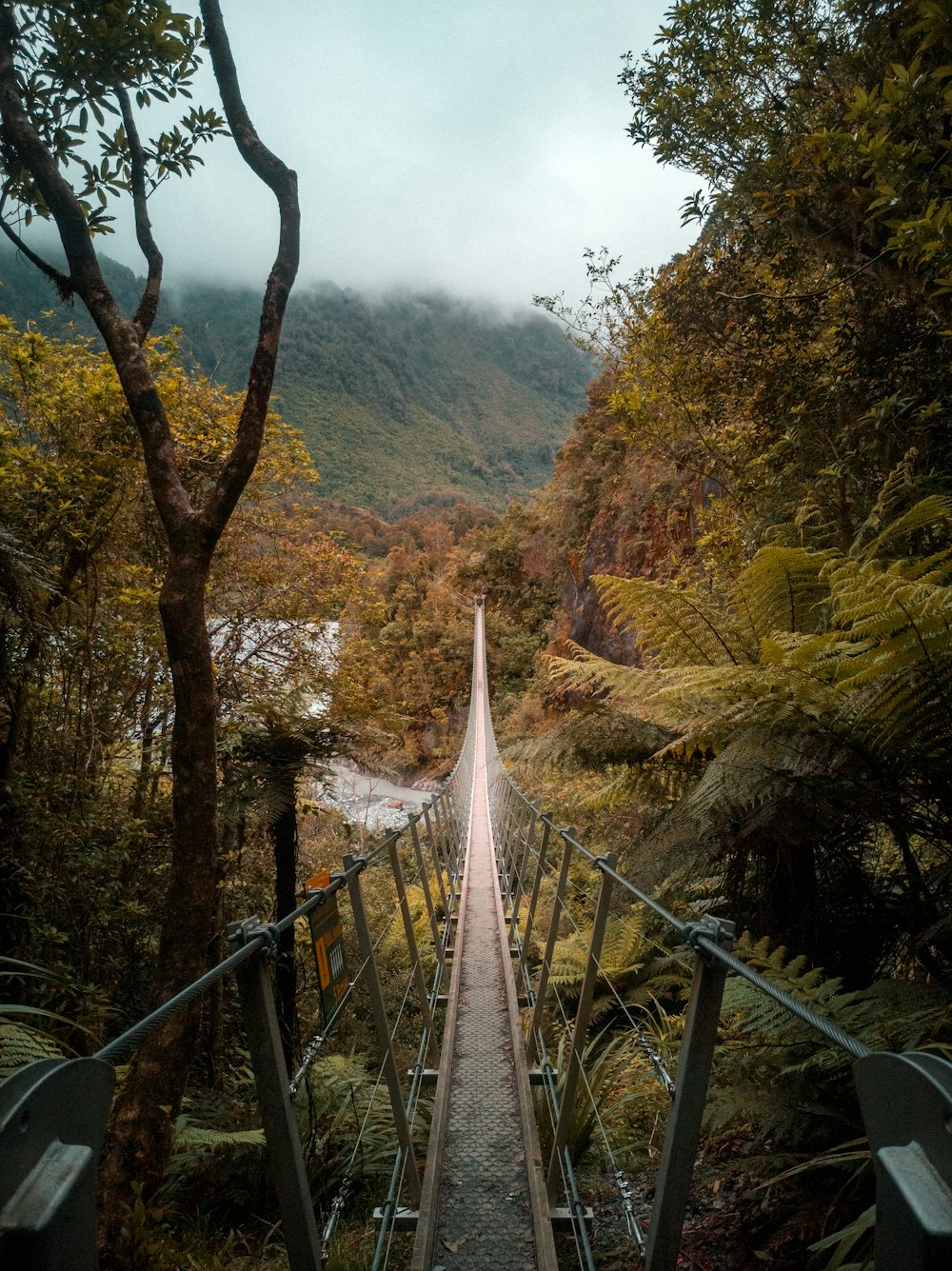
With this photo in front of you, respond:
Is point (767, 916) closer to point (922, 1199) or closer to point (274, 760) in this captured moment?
point (922, 1199)

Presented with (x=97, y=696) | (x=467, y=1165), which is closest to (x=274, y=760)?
(x=97, y=696)

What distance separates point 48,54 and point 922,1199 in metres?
3.99

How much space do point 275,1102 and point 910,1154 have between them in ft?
2.46

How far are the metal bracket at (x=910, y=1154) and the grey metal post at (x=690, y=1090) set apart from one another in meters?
0.37

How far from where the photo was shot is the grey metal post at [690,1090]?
2.60ft

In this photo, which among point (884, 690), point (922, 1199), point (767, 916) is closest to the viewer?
point (922, 1199)

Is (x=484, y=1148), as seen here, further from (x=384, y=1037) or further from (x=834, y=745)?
(x=834, y=745)

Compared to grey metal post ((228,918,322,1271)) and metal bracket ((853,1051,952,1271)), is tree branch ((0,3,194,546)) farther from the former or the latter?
metal bracket ((853,1051,952,1271))

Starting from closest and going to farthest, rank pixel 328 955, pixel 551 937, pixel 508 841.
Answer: pixel 328 955 → pixel 551 937 → pixel 508 841

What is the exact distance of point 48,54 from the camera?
9.04 ft

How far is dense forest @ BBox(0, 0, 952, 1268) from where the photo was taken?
142cm

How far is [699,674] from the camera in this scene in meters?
1.61

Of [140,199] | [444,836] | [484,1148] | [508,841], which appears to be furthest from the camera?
[508,841]

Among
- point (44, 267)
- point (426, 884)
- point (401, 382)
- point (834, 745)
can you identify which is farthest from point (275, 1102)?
point (401, 382)
